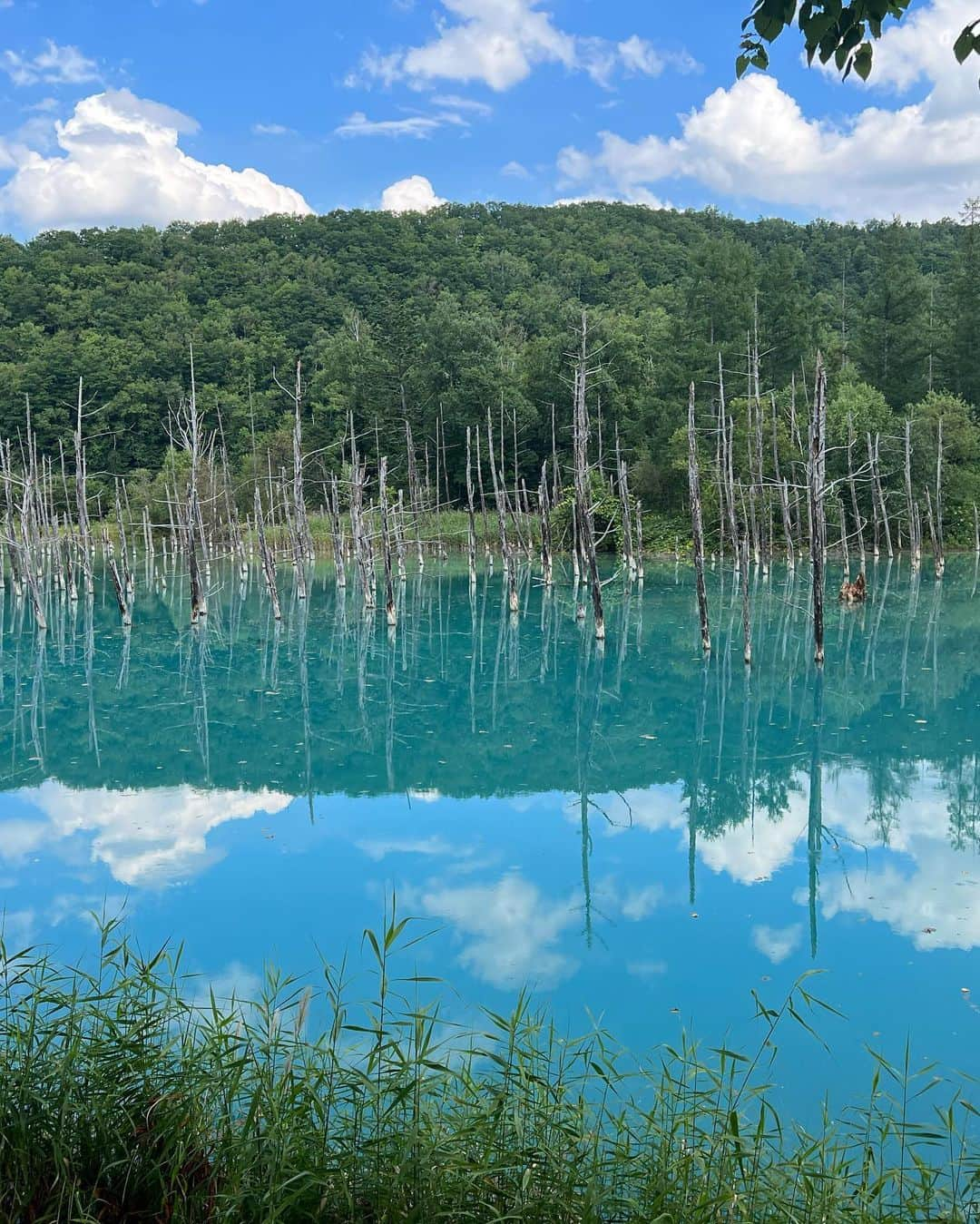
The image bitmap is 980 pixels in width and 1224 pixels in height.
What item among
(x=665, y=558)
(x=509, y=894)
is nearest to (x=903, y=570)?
(x=665, y=558)

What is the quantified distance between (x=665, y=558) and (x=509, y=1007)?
33430 mm

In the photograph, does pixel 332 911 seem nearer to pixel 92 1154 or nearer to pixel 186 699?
pixel 92 1154

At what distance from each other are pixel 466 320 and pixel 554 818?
122 ft

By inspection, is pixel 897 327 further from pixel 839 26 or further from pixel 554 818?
pixel 839 26

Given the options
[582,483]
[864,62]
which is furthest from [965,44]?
[582,483]

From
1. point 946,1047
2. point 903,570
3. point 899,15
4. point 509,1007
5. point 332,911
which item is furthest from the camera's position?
point 903,570

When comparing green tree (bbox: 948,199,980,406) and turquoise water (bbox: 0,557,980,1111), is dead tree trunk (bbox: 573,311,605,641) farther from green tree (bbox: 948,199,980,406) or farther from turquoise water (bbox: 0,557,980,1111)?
green tree (bbox: 948,199,980,406)

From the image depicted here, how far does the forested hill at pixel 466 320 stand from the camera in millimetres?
43219

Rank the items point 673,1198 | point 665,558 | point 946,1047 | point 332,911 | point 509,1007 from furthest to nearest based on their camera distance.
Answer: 1. point 665,558
2. point 332,911
3. point 509,1007
4. point 946,1047
5. point 673,1198

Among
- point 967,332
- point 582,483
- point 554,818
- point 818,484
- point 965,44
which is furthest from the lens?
point 967,332

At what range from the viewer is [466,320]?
145 ft

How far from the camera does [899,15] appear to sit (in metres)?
3.39

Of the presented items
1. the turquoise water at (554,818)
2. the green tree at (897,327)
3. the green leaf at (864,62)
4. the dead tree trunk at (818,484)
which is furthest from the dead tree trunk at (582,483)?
the green tree at (897,327)

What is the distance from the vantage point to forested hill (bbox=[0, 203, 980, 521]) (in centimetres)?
4322
